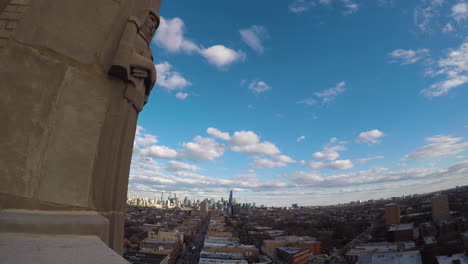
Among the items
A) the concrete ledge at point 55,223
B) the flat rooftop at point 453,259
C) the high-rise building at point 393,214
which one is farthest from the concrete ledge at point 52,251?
the high-rise building at point 393,214

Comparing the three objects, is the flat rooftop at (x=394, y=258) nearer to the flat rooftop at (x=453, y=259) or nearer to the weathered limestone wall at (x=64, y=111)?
the flat rooftop at (x=453, y=259)

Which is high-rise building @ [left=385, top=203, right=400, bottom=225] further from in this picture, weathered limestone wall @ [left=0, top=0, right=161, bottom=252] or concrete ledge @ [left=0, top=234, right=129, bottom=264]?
concrete ledge @ [left=0, top=234, right=129, bottom=264]

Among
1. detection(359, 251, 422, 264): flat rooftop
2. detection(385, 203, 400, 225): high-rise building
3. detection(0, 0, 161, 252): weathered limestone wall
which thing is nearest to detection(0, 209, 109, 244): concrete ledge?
detection(0, 0, 161, 252): weathered limestone wall

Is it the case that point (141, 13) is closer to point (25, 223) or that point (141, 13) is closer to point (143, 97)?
point (143, 97)

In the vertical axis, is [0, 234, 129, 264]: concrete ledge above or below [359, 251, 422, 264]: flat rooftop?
above

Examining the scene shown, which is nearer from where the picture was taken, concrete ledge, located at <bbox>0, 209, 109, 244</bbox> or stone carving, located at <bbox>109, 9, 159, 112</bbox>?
concrete ledge, located at <bbox>0, 209, 109, 244</bbox>

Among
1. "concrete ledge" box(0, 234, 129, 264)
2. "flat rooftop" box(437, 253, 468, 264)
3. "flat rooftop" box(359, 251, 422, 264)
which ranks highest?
"concrete ledge" box(0, 234, 129, 264)

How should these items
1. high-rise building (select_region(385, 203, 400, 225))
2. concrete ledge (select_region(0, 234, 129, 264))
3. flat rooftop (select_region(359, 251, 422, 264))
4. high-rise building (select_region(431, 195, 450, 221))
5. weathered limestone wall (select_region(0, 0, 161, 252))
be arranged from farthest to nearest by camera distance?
high-rise building (select_region(385, 203, 400, 225)) < high-rise building (select_region(431, 195, 450, 221)) < flat rooftop (select_region(359, 251, 422, 264)) < weathered limestone wall (select_region(0, 0, 161, 252)) < concrete ledge (select_region(0, 234, 129, 264))
